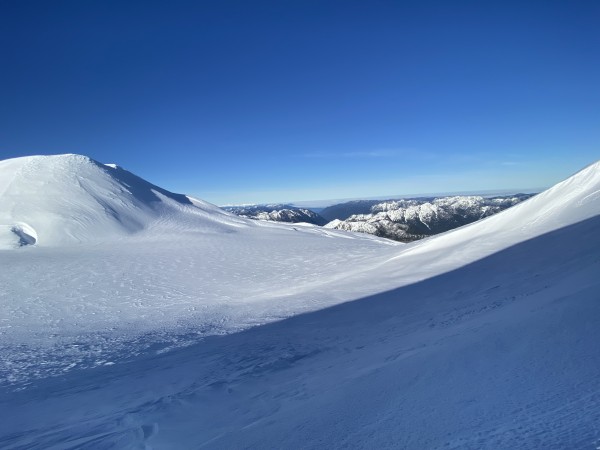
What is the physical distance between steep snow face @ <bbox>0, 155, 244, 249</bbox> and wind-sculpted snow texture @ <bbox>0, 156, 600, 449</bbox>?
36.5 feet

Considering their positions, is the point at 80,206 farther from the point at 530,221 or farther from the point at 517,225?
the point at 530,221

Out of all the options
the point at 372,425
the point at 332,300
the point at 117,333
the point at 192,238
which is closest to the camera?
the point at 372,425

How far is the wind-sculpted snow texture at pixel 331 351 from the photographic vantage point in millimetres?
3320

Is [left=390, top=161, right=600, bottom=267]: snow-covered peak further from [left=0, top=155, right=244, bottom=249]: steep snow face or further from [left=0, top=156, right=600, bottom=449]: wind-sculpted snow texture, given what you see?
[left=0, top=155, right=244, bottom=249]: steep snow face

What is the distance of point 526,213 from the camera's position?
18234 millimetres

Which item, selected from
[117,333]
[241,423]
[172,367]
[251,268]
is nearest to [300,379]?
[241,423]

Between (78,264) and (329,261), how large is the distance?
14.0 m

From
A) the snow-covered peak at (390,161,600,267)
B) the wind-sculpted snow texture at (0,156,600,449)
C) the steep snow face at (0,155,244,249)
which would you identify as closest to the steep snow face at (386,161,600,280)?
the snow-covered peak at (390,161,600,267)

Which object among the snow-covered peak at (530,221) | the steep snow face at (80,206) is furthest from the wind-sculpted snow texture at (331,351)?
the steep snow face at (80,206)

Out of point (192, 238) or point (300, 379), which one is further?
point (192, 238)

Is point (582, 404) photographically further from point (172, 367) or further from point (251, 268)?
point (251, 268)

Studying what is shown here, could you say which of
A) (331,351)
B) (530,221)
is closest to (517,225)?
(530,221)

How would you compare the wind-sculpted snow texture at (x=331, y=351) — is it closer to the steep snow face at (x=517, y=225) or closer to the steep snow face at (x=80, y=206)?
the steep snow face at (x=517, y=225)

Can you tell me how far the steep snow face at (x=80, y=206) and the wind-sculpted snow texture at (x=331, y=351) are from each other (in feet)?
36.5
